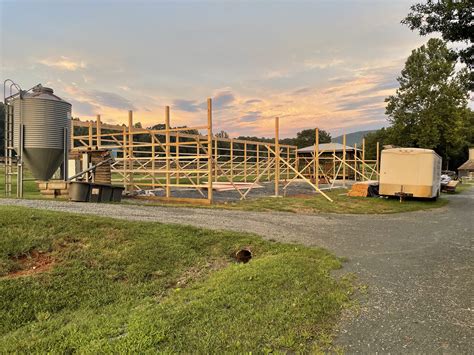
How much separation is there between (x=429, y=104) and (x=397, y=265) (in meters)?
37.6

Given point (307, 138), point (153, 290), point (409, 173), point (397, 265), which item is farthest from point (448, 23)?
point (307, 138)

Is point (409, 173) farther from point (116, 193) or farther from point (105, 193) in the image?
point (105, 193)

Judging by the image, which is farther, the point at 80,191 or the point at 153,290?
the point at 80,191

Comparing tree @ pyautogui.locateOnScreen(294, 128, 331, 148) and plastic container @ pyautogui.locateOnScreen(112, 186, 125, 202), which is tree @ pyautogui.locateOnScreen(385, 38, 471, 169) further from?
tree @ pyautogui.locateOnScreen(294, 128, 331, 148)

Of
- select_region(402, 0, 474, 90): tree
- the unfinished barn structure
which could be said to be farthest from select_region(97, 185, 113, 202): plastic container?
select_region(402, 0, 474, 90): tree

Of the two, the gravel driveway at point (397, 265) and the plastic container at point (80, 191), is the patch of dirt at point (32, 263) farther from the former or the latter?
the plastic container at point (80, 191)

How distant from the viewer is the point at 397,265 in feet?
18.7

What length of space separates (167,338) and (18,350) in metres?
1.46

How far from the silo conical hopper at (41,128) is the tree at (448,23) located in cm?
1066

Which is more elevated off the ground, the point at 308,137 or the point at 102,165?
the point at 308,137

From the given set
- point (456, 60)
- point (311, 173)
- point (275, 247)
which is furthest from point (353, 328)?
point (311, 173)

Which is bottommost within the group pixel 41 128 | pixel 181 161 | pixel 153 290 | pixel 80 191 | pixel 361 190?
pixel 153 290

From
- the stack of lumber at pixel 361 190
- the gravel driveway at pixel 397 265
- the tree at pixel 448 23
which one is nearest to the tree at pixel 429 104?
the stack of lumber at pixel 361 190

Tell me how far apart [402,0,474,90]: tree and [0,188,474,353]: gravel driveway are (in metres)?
3.98
